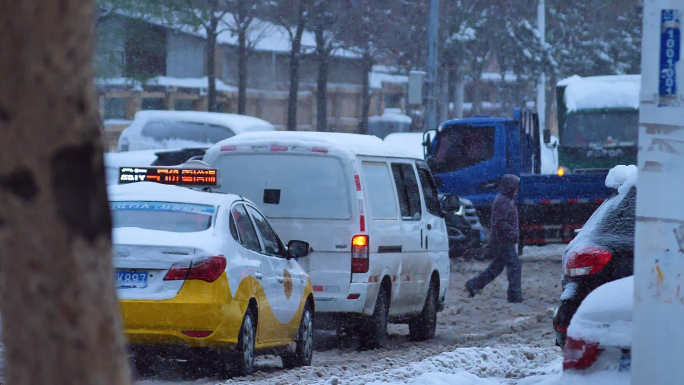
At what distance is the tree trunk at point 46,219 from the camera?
2414 millimetres

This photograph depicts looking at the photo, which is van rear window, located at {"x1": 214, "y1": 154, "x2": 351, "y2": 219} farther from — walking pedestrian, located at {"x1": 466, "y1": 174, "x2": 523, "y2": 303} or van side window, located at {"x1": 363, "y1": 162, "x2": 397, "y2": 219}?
walking pedestrian, located at {"x1": 466, "y1": 174, "x2": 523, "y2": 303}

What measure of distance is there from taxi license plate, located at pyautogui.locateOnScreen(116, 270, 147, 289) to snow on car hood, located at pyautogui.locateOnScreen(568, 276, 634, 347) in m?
3.72

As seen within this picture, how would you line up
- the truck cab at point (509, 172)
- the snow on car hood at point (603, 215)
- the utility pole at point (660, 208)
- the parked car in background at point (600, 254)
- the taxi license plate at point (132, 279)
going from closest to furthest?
1. the utility pole at point (660, 208)
2. the parked car in background at point (600, 254)
3. the snow on car hood at point (603, 215)
4. the taxi license plate at point (132, 279)
5. the truck cab at point (509, 172)

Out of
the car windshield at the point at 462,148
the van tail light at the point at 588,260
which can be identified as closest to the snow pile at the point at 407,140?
the car windshield at the point at 462,148

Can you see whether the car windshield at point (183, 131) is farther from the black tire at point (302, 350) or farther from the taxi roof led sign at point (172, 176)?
the black tire at point (302, 350)

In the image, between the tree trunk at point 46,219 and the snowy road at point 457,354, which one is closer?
the tree trunk at point 46,219

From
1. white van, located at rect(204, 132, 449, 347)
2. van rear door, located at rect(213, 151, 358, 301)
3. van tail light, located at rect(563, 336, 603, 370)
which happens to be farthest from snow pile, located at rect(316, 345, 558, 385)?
van tail light, located at rect(563, 336, 603, 370)

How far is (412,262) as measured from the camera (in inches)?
462

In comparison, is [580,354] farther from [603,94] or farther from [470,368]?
[603,94]

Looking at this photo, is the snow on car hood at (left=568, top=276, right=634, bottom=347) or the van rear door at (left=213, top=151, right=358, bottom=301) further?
the van rear door at (left=213, top=151, right=358, bottom=301)

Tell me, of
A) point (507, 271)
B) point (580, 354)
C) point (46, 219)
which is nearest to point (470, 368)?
point (580, 354)

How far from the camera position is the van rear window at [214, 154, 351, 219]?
10.5 m

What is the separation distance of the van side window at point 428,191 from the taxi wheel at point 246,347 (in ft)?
14.5

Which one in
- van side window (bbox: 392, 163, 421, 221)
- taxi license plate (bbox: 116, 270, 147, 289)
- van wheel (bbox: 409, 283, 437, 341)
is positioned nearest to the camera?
taxi license plate (bbox: 116, 270, 147, 289)
